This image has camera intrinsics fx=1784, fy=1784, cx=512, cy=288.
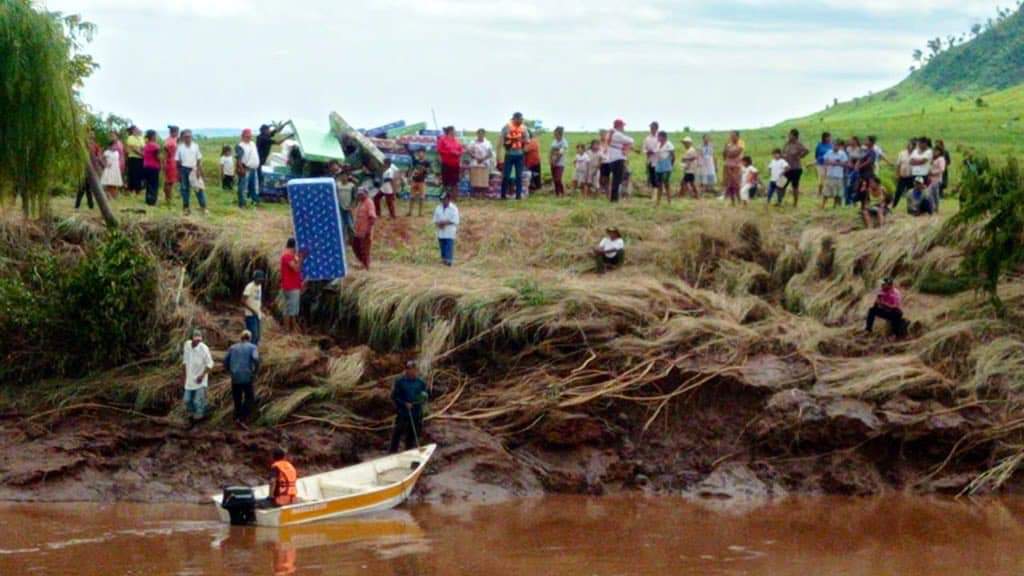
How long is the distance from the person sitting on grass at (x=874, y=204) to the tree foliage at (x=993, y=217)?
2.98m

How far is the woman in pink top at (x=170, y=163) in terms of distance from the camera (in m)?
30.2

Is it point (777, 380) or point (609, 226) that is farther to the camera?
point (609, 226)

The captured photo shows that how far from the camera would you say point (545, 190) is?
34.1m

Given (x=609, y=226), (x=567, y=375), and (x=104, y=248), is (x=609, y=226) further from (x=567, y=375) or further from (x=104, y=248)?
(x=104, y=248)

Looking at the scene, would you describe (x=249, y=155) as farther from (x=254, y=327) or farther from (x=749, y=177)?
(x=749, y=177)

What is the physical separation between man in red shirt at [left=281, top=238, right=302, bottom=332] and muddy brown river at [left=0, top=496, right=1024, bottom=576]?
4.18 metres

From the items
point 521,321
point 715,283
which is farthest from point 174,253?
point 715,283

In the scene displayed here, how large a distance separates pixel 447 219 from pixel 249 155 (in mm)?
4539

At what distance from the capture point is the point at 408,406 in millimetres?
23016

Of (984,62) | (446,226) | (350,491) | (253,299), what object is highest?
(984,62)

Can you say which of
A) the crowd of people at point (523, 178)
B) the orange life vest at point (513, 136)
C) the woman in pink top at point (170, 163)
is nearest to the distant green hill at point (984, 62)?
the crowd of people at point (523, 178)

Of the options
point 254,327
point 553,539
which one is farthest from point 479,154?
point 553,539

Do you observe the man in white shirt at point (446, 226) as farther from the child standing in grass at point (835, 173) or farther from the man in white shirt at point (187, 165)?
the child standing in grass at point (835, 173)

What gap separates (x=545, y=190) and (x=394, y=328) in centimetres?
943
